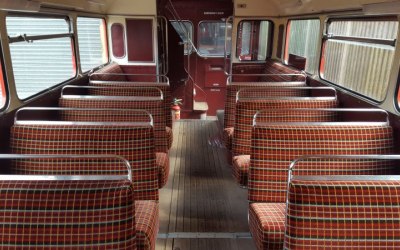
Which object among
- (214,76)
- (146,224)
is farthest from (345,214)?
(214,76)

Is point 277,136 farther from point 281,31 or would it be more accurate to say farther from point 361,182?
point 281,31

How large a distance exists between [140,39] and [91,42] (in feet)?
3.10

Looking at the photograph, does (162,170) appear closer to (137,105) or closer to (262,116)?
(137,105)

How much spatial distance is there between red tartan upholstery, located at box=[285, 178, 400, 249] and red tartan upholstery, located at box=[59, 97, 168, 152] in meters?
1.84

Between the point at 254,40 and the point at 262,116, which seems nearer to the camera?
the point at 262,116

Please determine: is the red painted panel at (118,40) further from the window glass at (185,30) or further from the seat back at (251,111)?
the seat back at (251,111)

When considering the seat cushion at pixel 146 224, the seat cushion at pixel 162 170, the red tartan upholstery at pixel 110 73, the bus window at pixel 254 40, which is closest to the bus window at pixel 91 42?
the red tartan upholstery at pixel 110 73

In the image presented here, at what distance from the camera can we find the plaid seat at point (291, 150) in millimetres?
2090

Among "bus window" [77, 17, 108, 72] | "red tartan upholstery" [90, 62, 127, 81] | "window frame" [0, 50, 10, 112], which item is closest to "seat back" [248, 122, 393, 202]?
"window frame" [0, 50, 10, 112]

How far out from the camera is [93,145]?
2078 mm

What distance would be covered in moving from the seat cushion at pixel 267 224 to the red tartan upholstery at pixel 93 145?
0.70 m

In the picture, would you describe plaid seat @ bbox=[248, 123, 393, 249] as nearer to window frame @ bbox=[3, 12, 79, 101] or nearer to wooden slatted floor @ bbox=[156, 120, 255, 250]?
wooden slatted floor @ bbox=[156, 120, 255, 250]

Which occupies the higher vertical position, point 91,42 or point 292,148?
point 91,42

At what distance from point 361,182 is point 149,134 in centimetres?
124
